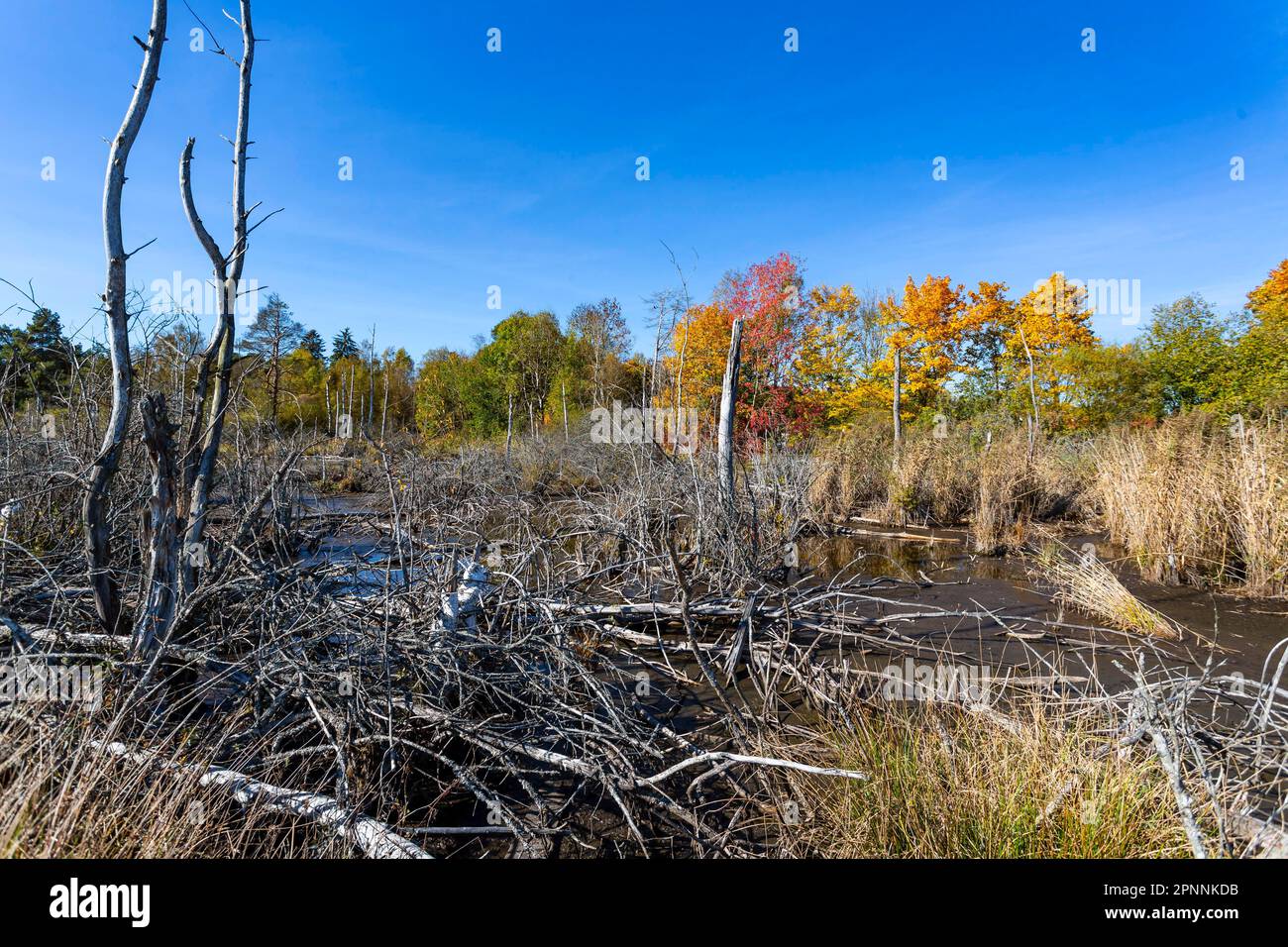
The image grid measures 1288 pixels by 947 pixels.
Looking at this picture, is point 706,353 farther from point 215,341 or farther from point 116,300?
point 116,300

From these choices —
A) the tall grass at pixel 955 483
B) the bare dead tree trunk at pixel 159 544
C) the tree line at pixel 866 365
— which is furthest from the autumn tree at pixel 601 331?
the bare dead tree trunk at pixel 159 544

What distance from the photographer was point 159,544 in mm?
2627

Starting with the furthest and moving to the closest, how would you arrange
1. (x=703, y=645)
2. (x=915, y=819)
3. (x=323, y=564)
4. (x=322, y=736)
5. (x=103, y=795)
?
(x=703, y=645) → (x=323, y=564) → (x=322, y=736) → (x=915, y=819) → (x=103, y=795)

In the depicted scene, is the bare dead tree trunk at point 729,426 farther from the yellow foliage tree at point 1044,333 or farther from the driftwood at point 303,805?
the yellow foliage tree at point 1044,333

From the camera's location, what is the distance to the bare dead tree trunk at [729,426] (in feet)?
19.5

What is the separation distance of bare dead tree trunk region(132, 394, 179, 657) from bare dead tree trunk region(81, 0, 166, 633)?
20cm

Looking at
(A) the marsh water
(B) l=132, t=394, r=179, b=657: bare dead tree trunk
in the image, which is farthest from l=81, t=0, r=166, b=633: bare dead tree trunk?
(A) the marsh water

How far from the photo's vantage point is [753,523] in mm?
5652

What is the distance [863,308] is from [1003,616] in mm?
27785

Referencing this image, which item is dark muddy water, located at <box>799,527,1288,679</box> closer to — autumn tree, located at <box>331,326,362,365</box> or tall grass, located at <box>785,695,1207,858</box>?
tall grass, located at <box>785,695,1207,858</box>

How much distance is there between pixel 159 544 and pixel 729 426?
5.21 metres

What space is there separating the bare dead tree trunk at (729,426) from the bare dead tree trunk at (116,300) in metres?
4.46
